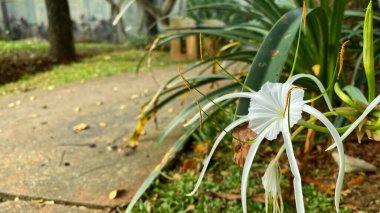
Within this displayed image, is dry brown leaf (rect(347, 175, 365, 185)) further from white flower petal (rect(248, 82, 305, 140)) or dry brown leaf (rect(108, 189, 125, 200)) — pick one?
white flower petal (rect(248, 82, 305, 140))

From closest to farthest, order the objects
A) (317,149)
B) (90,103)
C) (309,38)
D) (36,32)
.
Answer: (309,38), (317,149), (90,103), (36,32)

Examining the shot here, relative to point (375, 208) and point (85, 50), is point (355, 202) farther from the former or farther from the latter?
point (85, 50)

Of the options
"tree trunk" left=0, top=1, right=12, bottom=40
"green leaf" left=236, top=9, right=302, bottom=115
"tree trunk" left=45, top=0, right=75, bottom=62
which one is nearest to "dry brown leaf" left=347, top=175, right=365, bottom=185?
"green leaf" left=236, top=9, right=302, bottom=115

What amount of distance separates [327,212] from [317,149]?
51 centimetres

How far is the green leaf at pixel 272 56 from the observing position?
36.1 inches

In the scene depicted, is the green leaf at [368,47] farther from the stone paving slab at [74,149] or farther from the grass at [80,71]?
the grass at [80,71]

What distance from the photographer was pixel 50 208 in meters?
1.51

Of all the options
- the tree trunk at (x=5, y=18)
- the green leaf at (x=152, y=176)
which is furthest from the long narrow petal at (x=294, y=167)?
the tree trunk at (x=5, y=18)

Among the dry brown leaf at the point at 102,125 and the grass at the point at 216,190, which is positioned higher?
the dry brown leaf at the point at 102,125

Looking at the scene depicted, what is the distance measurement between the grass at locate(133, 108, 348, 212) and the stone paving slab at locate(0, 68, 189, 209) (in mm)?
107

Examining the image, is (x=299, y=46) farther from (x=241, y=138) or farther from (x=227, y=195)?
(x=241, y=138)

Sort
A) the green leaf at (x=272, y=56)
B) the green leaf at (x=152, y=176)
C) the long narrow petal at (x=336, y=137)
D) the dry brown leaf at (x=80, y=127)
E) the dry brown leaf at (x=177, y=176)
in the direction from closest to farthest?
the long narrow petal at (x=336, y=137) → the green leaf at (x=272, y=56) → the green leaf at (x=152, y=176) → the dry brown leaf at (x=177, y=176) → the dry brown leaf at (x=80, y=127)

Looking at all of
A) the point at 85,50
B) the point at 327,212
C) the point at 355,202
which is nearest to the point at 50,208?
the point at 327,212

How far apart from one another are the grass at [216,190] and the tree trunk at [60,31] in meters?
4.56
